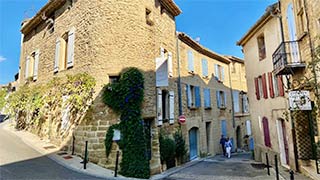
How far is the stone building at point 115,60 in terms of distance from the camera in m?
8.96

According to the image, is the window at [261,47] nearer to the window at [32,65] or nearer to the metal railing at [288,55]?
the metal railing at [288,55]

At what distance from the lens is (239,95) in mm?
20906

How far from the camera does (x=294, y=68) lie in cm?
830

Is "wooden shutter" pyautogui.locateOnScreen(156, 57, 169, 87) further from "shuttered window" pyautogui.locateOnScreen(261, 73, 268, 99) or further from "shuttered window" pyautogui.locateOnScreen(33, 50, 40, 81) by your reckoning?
"shuttered window" pyautogui.locateOnScreen(33, 50, 40, 81)

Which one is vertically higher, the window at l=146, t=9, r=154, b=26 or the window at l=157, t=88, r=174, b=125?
the window at l=146, t=9, r=154, b=26

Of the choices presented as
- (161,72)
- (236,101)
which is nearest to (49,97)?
(161,72)

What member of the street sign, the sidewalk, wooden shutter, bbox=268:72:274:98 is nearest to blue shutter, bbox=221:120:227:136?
wooden shutter, bbox=268:72:274:98

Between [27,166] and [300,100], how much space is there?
9103 mm

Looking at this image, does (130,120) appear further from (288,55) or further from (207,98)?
(207,98)

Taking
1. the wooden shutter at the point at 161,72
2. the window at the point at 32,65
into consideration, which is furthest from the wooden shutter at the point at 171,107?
the window at the point at 32,65

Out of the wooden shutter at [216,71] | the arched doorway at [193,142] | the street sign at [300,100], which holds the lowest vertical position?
the arched doorway at [193,142]

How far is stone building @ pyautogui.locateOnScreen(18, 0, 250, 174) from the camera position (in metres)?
8.96

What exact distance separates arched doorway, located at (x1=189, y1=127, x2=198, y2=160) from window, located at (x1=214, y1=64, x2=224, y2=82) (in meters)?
6.02

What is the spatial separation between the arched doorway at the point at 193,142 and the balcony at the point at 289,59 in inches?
283
